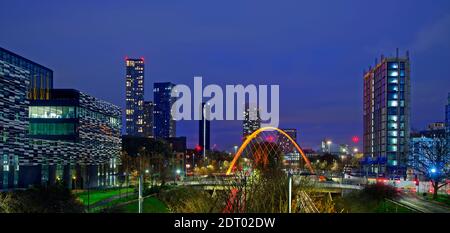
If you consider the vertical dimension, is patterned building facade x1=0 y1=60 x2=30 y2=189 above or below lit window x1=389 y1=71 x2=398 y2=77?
below

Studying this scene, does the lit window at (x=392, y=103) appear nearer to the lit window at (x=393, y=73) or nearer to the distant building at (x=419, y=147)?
the lit window at (x=393, y=73)

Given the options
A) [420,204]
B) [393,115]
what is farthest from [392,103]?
[420,204]

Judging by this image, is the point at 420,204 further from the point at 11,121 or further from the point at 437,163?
the point at 11,121

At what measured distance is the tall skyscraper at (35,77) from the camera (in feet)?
227

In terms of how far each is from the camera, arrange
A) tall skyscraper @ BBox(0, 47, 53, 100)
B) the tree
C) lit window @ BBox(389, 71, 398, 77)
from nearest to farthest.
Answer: the tree → tall skyscraper @ BBox(0, 47, 53, 100) → lit window @ BBox(389, 71, 398, 77)

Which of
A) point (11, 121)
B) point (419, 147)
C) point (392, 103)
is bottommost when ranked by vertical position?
point (419, 147)

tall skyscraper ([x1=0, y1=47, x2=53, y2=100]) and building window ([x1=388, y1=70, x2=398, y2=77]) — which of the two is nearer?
tall skyscraper ([x1=0, y1=47, x2=53, y2=100])

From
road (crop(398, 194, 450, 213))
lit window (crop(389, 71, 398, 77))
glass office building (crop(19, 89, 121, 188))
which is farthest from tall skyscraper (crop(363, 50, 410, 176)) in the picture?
road (crop(398, 194, 450, 213))

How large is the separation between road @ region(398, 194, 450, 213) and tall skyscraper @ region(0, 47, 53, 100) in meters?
55.0

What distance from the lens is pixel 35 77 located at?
79.2 m

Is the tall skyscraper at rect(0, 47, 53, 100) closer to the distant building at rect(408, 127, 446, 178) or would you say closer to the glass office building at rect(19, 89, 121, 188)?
the glass office building at rect(19, 89, 121, 188)

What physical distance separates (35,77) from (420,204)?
219 feet

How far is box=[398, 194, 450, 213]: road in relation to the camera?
34.2 m

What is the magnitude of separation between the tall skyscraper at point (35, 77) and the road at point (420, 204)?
5502 centimetres
